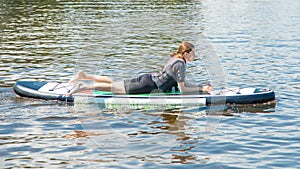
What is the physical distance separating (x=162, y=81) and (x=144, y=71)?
5102 millimetres

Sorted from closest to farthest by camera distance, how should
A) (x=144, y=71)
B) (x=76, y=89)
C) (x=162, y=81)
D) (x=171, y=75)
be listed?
(x=171, y=75)
(x=162, y=81)
(x=76, y=89)
(x=144, y=71)

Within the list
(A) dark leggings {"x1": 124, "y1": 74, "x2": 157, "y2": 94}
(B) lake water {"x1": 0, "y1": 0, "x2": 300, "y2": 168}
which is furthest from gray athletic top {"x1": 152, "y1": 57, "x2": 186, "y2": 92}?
(B) lake water {"x1": 0, "y1": 0, "x2": 300, "y2": 168}

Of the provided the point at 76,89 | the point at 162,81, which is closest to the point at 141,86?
the point at 162,81

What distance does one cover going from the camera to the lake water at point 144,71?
11656mm

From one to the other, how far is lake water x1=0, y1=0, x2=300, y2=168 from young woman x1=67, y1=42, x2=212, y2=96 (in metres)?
0.67

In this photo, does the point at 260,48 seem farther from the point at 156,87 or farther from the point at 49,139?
the point at 49,139

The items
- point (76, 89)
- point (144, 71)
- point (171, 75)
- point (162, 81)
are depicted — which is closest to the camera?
point (171, 75)

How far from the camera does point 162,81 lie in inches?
600

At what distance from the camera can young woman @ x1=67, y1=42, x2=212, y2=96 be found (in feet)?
49.0

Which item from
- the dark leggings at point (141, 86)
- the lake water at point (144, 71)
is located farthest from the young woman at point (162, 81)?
the lake water at point (144, 71)

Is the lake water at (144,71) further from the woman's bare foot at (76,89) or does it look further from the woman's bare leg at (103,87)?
the woman's bare leg at (103,87)

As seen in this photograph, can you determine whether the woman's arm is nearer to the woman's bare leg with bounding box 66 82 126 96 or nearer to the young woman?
the young woman

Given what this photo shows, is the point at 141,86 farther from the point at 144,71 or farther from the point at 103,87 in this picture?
the point at 144,71

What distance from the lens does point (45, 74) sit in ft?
63.5
